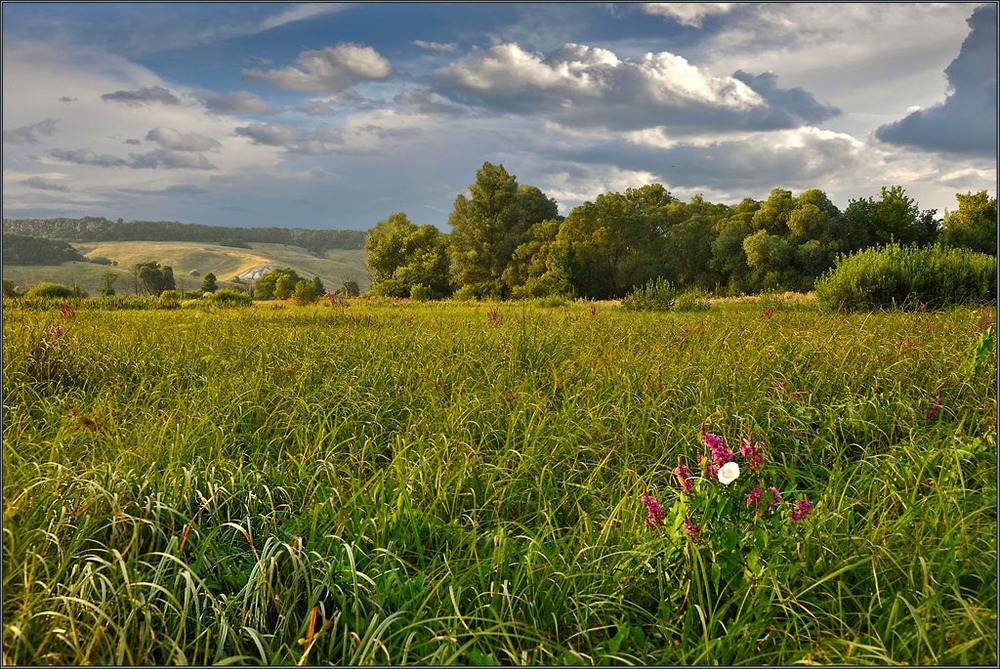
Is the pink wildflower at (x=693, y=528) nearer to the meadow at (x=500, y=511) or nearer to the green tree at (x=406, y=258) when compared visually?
the meadow at (x=500, y=511)

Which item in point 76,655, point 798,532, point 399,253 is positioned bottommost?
point 76,655

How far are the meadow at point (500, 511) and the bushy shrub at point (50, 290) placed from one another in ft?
31.9

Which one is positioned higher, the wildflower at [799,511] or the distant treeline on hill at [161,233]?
the distant treeline on hill at [161,233]

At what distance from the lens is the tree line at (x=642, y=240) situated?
30.6 metres

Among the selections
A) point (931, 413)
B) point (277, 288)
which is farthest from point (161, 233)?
point (931, 413)

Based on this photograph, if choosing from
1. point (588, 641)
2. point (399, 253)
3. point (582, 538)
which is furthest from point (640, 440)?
point (399, 253)

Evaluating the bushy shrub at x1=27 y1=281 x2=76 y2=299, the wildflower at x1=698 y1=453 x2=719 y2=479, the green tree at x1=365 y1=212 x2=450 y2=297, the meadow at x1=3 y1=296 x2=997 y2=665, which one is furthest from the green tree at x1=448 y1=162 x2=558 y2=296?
the wildflower at x1=698 y1=453 x2=719 y2=479

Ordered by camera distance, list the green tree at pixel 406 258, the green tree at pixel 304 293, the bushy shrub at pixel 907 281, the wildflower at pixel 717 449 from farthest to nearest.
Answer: the green tree at pixel 406 258 < the green tree at pixel 304 293 < the bushy shrub at pixel 907 281 < the wildflower at pixel 717 449

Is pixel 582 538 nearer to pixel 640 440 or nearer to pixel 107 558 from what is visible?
pixel 640 440

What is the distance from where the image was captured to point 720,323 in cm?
904

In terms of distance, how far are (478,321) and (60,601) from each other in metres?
7.95

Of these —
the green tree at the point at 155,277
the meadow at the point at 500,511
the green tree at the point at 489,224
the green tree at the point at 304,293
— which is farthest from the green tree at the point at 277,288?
the meadow at the point at 500,511

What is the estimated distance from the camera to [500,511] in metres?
3.39

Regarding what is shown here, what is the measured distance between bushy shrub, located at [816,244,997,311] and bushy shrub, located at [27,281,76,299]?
16.5 metres
